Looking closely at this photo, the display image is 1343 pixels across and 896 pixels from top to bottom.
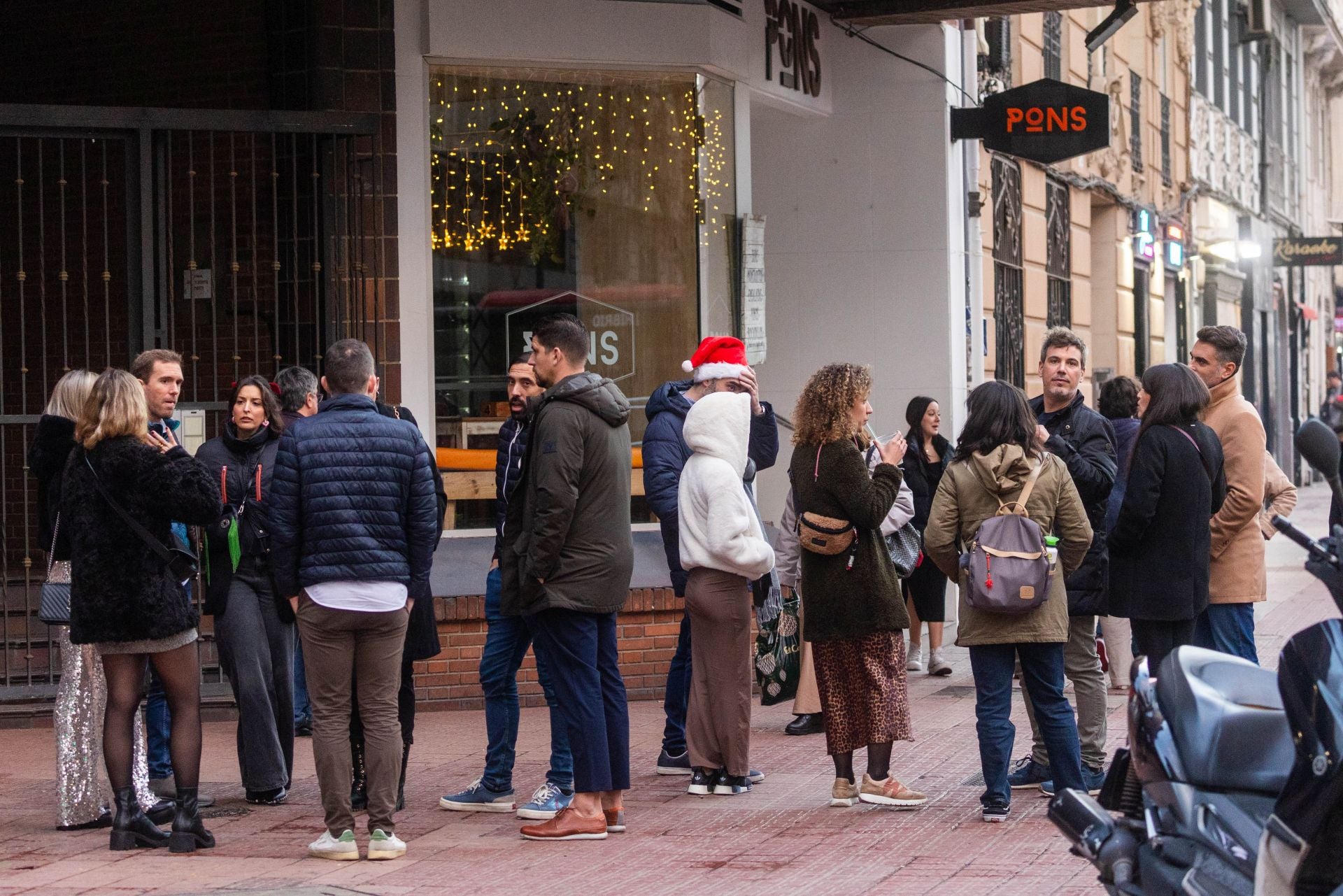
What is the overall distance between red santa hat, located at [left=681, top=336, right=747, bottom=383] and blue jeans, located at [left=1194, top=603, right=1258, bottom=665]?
2.24 m

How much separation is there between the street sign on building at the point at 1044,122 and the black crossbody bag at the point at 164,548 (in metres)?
8.06

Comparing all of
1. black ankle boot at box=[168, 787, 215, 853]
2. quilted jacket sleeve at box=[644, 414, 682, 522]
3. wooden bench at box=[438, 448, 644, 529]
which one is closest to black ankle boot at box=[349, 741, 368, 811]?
black ankle boot at box=[168, 787, 215, 853]

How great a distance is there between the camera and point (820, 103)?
1316 centimetres

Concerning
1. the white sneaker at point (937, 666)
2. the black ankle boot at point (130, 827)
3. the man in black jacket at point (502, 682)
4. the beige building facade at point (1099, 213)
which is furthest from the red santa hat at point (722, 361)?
the beige building facade at point (1099, 213)

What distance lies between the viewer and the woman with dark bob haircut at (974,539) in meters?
6.77

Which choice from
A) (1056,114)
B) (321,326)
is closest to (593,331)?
(321,326)

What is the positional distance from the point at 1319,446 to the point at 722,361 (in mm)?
3736

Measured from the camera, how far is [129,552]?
6449 mm

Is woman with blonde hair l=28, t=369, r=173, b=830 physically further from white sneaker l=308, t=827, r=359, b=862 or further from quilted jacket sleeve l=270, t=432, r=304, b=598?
quilted jacket sleeve l=270, t=432, r=304, b=598

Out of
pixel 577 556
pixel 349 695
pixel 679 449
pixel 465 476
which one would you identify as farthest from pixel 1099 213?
pixel 349 695

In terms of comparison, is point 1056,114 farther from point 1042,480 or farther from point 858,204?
point 1042,480

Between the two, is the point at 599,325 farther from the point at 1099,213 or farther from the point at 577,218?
the point at 1099,213

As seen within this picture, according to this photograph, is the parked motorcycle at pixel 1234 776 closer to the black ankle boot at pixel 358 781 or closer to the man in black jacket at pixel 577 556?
the man in black jacket at pixel 577 556

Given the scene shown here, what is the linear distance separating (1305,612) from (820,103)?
228 inches
